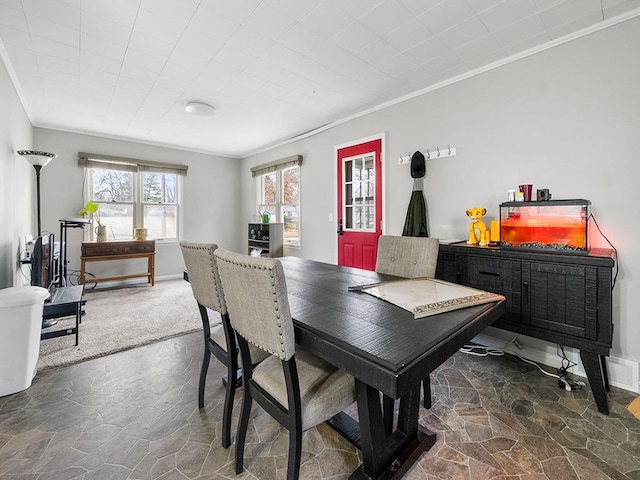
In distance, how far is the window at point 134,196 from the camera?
4934 millimetres

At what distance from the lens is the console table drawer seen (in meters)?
4.41

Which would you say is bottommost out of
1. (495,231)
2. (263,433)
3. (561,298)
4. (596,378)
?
(263,433)

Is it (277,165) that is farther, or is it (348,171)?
(277,165)

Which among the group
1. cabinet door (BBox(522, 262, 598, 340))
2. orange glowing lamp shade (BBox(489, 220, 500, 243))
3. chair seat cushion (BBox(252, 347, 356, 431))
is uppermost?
orange glowing lamp shade (BBox(489, 220, 500, 243))

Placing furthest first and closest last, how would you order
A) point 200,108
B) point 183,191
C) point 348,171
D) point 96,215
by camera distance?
point 183,191 → point 96,215 → point 348,171 → point 200,108

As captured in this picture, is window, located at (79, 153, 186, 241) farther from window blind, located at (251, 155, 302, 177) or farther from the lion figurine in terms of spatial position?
the lion figurine

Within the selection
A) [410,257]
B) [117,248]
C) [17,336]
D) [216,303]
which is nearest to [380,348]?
[216,303]

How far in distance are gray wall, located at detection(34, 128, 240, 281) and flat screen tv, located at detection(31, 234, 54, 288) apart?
196 centimetres

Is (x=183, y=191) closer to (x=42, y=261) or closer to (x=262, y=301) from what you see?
(x=42, y=261)

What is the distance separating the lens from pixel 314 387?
1225 mm

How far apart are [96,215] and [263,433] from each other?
4943 mm

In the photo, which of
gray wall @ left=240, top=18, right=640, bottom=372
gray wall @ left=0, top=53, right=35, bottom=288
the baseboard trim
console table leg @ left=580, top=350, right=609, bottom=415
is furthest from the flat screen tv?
console table leg @ left=580, top=350, right=609, bottom=415

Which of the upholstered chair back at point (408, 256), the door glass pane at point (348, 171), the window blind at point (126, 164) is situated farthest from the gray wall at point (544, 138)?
the window blind at point (126, 164)

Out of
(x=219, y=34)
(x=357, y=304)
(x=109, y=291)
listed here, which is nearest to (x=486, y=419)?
(x=357, y=304)
